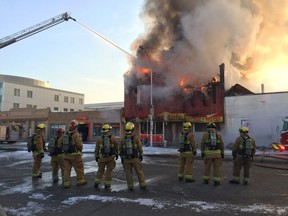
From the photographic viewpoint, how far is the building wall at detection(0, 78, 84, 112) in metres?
64.5

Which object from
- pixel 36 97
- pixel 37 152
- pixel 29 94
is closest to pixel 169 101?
pixel 37 152

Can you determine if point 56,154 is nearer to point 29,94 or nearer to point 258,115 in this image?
point 258,115

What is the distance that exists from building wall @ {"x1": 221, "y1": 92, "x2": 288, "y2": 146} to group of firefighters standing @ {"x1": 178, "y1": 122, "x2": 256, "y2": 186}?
16786mm

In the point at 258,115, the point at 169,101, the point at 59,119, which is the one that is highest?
the point at 169,101

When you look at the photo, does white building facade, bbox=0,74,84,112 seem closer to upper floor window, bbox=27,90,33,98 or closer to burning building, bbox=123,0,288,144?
upper floor window, bbox=27,90,33,98

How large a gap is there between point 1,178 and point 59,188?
2889 mm

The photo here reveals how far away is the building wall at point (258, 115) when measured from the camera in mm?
24078

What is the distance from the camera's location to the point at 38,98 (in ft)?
232

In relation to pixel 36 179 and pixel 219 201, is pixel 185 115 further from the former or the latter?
pixel 219 201

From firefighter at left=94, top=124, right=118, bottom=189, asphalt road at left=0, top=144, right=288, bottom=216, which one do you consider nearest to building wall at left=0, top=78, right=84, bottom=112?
asphalt road at left=0, top=144, right=288, bottom=216

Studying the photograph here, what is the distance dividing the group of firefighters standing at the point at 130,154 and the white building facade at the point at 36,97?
60.4 metres

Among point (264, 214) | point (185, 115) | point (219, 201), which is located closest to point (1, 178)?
point (219, 201)

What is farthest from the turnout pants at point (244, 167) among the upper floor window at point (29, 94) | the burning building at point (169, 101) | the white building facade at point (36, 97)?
the upper floor window at point (29, 94)

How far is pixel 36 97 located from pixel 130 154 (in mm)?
66698
